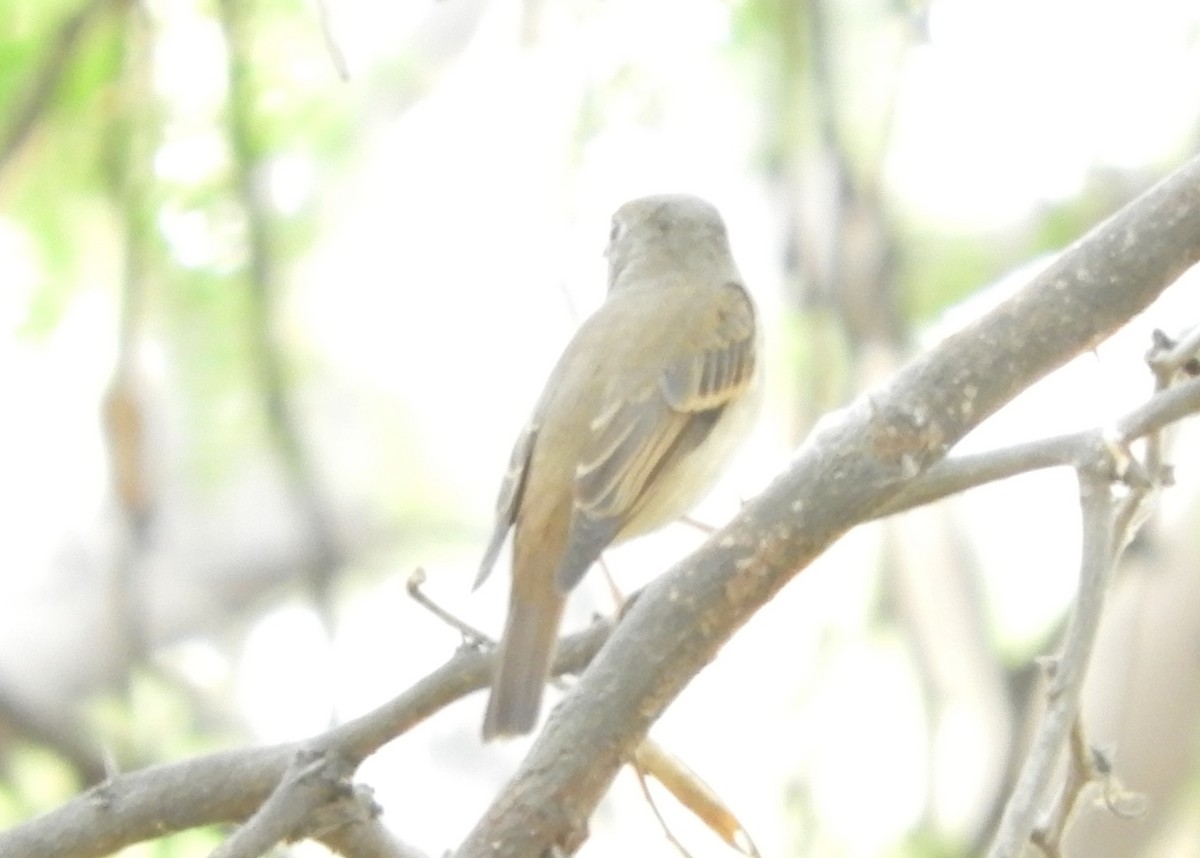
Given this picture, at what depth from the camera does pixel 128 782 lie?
3318 mm

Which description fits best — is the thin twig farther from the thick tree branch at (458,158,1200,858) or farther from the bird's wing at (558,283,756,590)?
the bird's wing at (558,283,756,590)

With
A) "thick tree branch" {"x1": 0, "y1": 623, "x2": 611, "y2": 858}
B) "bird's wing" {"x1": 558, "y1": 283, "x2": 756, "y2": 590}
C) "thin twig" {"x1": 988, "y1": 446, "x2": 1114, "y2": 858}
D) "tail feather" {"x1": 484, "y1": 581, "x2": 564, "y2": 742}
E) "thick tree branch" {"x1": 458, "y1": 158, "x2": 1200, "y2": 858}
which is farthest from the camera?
"bird's wing" {"x1": 558, "y1": 283, "x2": 756, "y2": 590}

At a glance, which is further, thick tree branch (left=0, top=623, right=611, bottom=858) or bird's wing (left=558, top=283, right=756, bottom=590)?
bird's wing (left=558, top=283, right=756, bottom=590)

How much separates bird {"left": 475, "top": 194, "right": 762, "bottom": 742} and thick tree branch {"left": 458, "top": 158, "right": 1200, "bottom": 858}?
91 cm

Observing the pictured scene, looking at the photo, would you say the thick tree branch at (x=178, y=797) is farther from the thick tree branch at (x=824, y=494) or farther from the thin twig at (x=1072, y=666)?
the thin twig at (x=1072, y=666)

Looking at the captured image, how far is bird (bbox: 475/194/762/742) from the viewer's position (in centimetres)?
402

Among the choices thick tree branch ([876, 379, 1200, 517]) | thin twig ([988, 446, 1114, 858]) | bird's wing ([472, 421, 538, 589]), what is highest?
bird's wing ([472, 421, 538, 589])

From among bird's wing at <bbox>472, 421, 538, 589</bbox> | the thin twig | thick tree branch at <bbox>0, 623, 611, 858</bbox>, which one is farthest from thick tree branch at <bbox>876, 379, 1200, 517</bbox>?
bird's wing at <bbox>472, 421, 538, 589</bbox>

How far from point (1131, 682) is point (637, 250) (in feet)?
5.42

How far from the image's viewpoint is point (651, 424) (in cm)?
455

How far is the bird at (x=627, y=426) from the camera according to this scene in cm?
402

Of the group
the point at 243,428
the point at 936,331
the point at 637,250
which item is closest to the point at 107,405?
the point at 243,428

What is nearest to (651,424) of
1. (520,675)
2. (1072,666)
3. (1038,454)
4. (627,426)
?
(627,426)

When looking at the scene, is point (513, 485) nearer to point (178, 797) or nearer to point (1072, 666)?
point (178, 797)
